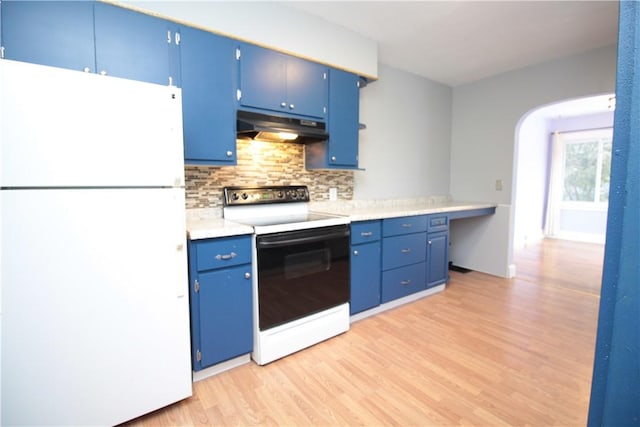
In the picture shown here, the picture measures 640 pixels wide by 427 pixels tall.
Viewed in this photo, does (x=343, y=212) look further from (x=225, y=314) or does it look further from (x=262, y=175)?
(x=225, y=314)

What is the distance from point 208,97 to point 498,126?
345cm

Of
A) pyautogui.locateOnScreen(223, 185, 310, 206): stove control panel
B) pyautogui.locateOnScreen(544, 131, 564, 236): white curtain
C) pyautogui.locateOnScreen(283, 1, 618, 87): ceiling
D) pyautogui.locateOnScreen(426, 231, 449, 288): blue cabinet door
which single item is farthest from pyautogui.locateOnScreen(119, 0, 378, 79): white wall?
pyautogui.locateOnScreen(544, 131, 564, 236): white curtain

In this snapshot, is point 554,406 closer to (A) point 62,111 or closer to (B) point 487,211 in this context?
(B) point 487,211

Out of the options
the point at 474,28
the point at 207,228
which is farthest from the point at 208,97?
the point at 474,28

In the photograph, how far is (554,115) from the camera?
601 centimetres

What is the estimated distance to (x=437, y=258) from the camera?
126 inches

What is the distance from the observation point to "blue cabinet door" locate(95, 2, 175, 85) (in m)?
1.67

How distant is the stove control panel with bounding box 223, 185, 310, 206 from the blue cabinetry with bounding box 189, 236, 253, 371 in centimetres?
55

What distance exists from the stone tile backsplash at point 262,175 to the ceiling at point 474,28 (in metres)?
1.11

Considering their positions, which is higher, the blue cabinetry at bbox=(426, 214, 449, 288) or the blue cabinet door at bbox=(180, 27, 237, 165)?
the blue cabinet door at bbox=(180, 27, 237, 165)

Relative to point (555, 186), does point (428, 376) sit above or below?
below

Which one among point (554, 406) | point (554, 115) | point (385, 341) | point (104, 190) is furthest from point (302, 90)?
point (554, 115)

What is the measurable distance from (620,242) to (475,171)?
392 centimetres

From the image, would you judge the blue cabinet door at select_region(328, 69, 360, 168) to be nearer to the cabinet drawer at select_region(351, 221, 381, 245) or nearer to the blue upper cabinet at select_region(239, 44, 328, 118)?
the blue upper cabinet at select_region(239, 44, 328, 118)
